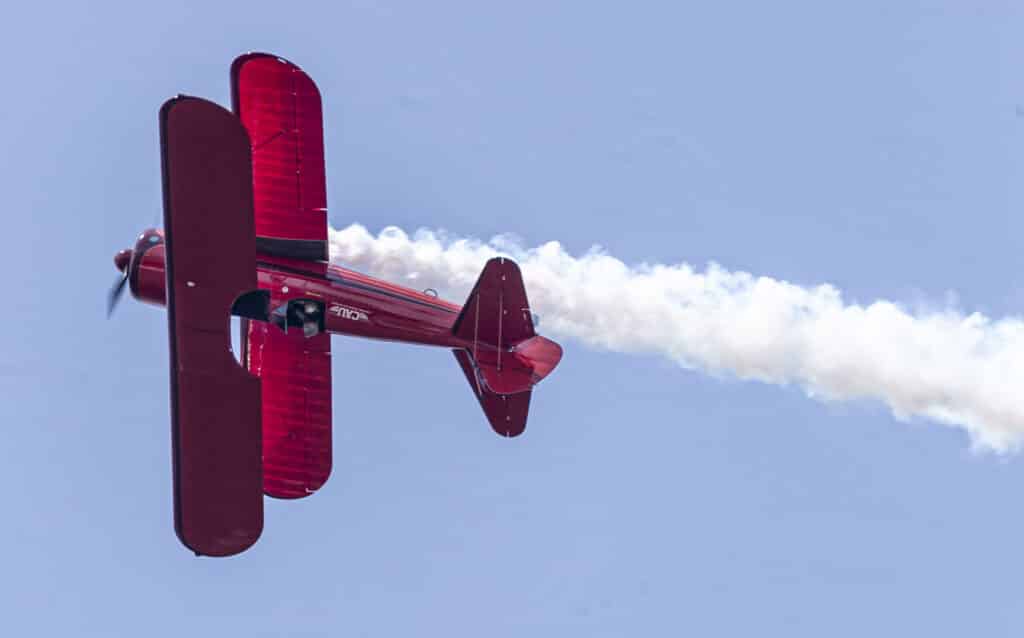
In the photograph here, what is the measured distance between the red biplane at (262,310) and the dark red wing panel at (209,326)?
20 millimetres

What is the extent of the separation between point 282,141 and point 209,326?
4.44m

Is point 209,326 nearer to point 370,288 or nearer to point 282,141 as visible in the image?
point 370,288

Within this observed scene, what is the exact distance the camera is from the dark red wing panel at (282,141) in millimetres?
32125

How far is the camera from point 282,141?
106 feet

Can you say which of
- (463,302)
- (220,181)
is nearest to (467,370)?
(463,302)

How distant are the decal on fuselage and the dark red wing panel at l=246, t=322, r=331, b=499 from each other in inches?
51.9

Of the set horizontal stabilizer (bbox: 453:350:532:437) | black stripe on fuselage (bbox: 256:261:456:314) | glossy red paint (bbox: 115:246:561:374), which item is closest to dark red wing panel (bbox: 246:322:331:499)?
glossy red paint (bbox: 115:246:561:374)

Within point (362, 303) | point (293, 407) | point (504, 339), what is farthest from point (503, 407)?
point (293, 407)

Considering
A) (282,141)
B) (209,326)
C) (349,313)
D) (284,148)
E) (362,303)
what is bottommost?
(209,326)

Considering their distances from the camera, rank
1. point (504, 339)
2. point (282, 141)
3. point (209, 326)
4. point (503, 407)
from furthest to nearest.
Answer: point (503, 407), point (282, 141), point (504, 339), point (209, 326)

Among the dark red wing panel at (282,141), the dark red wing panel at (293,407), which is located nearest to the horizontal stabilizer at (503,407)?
the dark red wing panel at (293,407)

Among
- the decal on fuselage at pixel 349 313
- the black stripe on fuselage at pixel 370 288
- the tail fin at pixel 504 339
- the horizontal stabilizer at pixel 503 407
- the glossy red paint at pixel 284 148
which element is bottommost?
the horizontal stabilizer at pixel 503 407

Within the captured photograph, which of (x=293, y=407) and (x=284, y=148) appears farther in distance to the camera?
(x=293, y=407)

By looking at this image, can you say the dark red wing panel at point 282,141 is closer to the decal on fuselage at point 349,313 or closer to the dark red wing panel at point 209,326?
the decal on fuselage at point 349,313
